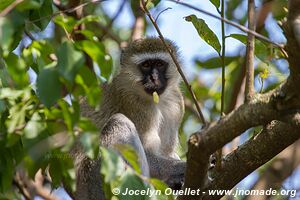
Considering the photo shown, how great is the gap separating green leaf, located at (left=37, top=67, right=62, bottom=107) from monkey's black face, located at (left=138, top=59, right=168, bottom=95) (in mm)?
3727

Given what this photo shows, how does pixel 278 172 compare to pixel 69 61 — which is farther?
pixel 278 172

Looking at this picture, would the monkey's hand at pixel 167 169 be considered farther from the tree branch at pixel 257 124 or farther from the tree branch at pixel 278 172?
the tree branch at pixel 257 124

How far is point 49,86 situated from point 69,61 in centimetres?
14

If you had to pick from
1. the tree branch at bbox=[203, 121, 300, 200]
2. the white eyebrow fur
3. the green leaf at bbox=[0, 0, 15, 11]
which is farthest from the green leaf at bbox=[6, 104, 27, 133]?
the white eyebrow fur

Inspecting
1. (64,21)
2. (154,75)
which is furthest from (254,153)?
(154,75)

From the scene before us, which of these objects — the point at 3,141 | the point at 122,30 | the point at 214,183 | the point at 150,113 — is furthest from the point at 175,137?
the point at 3,141

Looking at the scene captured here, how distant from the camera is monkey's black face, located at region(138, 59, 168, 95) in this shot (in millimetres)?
6520

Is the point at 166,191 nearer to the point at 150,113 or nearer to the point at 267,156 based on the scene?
the point at 267,156

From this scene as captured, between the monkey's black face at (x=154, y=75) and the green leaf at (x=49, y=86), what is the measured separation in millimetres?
3727

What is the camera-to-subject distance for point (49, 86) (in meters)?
2.77

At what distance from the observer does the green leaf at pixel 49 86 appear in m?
2.76

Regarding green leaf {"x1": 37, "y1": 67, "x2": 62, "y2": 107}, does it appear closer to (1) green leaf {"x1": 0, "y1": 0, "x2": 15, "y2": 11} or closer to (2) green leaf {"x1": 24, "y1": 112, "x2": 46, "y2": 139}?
(2) green leaf {"x1": 24, "y1": 112, "x2": 46, "y2": 139}

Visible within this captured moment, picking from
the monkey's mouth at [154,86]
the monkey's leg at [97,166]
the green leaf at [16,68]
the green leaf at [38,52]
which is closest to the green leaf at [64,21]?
the green leaf at [38,52]

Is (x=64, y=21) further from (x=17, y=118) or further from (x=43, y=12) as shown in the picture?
(x=43, y=12)
